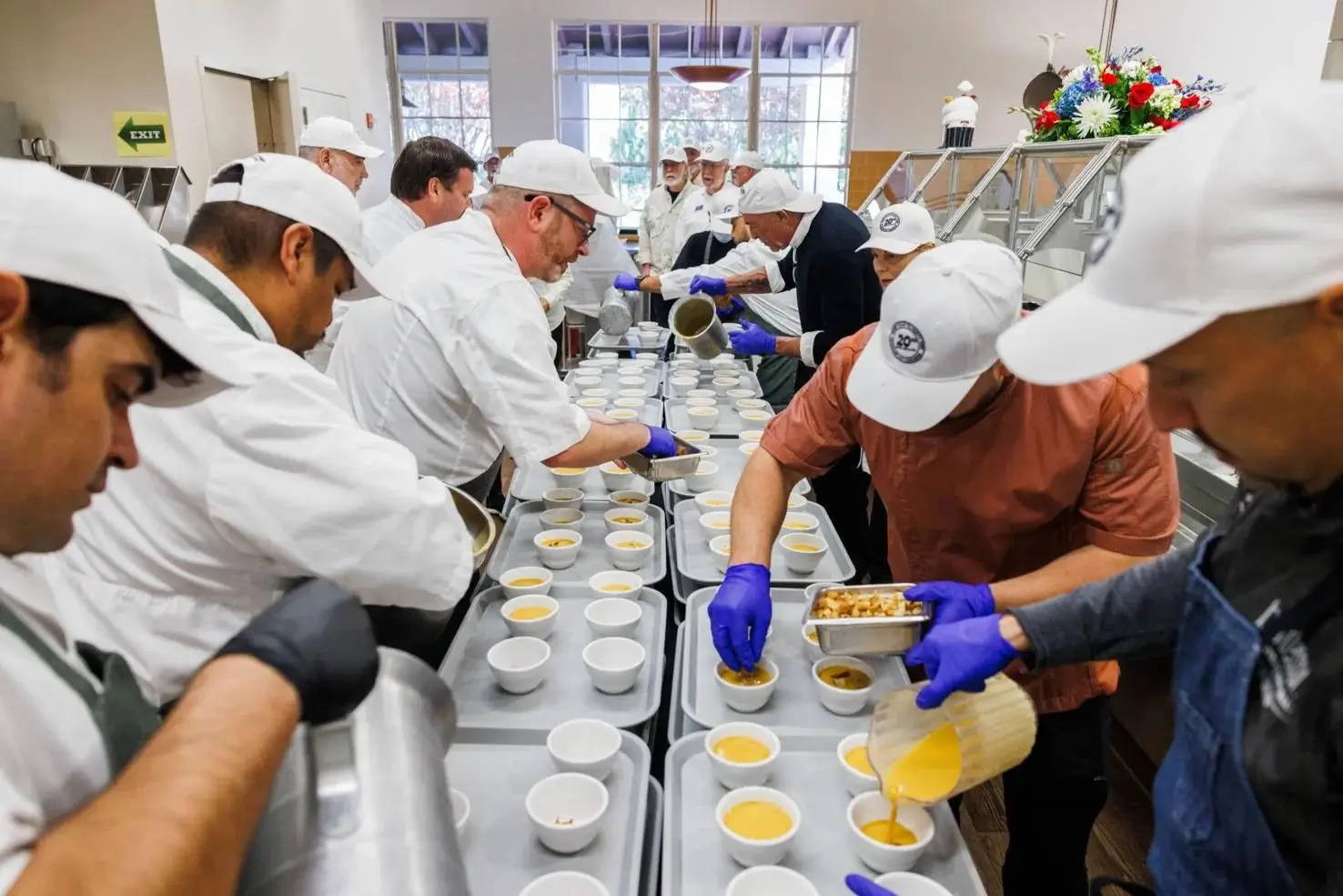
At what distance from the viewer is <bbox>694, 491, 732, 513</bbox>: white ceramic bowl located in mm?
2307

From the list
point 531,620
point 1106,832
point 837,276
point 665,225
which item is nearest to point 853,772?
point 531,620

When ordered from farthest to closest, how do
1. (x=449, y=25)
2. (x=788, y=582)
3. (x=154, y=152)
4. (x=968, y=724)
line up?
(x=449, y=25)
(x=154, y=152)
(x=788, y=582)
(x=968, y=724)

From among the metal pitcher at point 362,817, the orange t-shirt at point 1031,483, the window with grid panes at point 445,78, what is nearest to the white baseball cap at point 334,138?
the orange t-shirt at point 1031,483

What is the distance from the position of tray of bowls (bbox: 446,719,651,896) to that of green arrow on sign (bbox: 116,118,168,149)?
13.8 feet

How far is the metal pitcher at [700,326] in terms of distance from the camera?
3.57m

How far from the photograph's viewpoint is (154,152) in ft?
14.1

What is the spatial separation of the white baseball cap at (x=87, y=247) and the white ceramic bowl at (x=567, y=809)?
0.74m

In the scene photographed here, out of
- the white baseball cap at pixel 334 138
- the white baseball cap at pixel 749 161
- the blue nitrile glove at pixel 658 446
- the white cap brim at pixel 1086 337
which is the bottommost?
the blue nitrile glove at pixel 658 446

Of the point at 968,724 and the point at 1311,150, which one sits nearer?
the point at 1311,150

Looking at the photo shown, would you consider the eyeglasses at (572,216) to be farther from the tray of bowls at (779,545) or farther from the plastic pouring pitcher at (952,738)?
the plastic pouring pitcher at (952,738)

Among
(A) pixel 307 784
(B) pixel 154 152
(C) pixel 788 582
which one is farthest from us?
(B) pixel 154 152

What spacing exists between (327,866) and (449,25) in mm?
10283

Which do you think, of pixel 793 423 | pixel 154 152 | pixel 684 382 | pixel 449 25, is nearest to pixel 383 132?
pixel 449 25

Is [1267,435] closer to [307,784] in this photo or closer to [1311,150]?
[1311,150]
